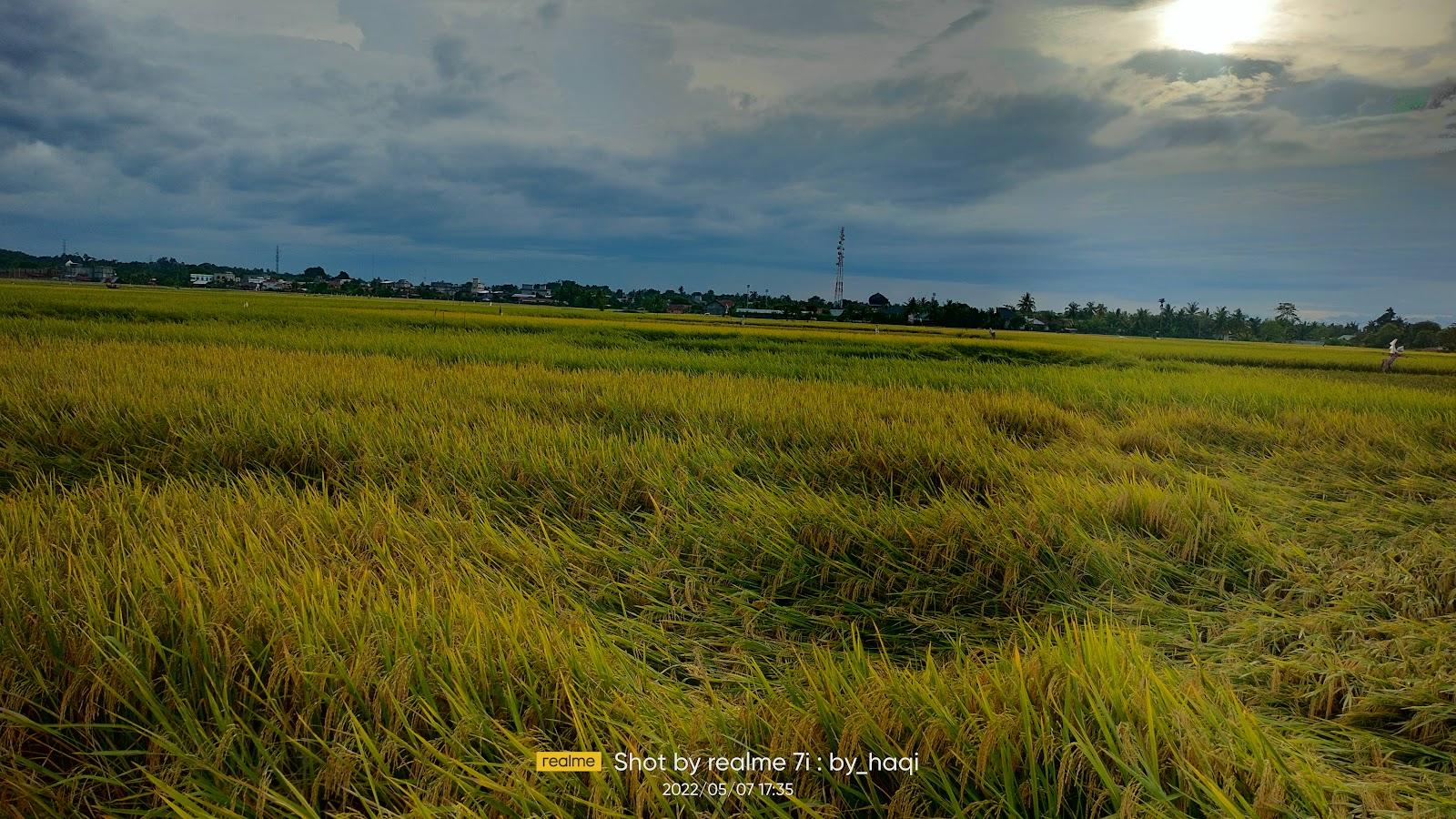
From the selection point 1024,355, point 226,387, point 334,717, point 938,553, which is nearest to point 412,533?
point 334,717

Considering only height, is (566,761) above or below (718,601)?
above

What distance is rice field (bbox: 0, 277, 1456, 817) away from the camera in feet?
3.63

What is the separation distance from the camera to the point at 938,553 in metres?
2.31

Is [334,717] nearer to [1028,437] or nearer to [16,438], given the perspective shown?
[1028,437]

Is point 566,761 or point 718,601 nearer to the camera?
point 566,761

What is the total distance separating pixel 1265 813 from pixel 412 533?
235 cm

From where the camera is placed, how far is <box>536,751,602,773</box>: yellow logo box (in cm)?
108

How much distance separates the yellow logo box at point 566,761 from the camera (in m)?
1.08

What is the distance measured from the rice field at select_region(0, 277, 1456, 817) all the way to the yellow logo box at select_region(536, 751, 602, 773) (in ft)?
0.10

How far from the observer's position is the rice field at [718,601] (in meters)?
1.11

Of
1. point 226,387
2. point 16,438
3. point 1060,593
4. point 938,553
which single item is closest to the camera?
point 1060,593

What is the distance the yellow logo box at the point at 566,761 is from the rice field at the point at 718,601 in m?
0.03

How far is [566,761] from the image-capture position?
42.7 inches

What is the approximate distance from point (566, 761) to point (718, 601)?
1.11 metres
